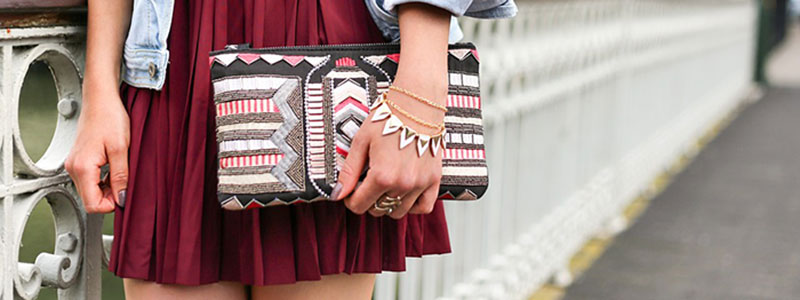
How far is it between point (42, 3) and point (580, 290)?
3440mm

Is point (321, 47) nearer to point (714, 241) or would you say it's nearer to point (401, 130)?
point (401, 130)

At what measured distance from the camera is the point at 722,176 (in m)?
7.54

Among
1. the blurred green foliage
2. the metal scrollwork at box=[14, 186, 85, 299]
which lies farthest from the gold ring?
the blurred green foliage

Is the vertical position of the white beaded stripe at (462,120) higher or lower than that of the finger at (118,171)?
higher

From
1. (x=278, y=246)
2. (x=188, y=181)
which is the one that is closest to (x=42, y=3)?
(x=188, y=181)

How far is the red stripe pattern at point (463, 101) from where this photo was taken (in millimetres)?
1517

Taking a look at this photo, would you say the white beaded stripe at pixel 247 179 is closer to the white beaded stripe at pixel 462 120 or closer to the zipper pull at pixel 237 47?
the zipper pull at pixel 237 47

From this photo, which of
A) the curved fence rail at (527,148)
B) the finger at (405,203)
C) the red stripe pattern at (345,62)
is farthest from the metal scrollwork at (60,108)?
the finger at (405,203)

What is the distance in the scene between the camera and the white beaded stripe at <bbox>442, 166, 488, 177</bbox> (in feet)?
4.94

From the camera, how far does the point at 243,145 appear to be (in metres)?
1.37

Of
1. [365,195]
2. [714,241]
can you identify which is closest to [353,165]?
[365,195]

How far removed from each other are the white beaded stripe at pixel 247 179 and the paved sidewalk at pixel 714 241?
320 centimetres

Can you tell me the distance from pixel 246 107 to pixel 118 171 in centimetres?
24

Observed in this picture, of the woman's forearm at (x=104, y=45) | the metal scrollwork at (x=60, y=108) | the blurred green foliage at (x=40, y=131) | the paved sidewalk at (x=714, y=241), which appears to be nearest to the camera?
the woman's forearm at (x=104, y=45)
